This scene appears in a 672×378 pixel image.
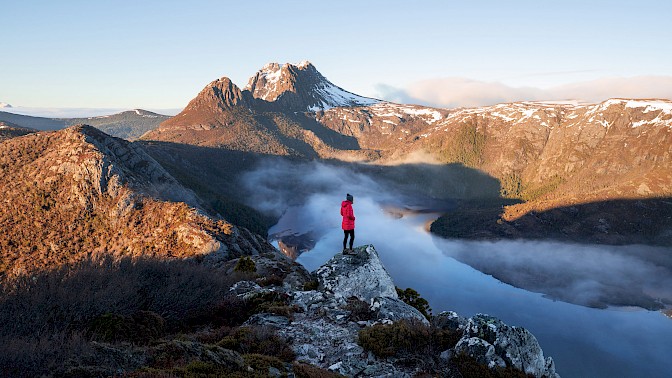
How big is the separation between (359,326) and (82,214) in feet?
350

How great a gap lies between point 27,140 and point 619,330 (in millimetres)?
257435

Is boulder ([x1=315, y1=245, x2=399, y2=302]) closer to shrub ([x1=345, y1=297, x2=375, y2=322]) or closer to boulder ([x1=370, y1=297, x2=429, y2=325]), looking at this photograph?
shrub ([x1=345, y1=297, x2=375, y2=322])

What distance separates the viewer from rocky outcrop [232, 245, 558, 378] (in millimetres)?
16641

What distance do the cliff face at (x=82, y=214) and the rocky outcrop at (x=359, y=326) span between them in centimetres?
5126

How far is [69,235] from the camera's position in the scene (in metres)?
92.1

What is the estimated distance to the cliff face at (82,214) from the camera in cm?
8407

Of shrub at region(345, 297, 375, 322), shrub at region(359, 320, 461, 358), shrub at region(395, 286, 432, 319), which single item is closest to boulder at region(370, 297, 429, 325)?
shrub at region(345, 297, 375, 322)

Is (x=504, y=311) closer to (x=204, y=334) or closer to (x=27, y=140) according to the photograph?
(x=204, y=334)

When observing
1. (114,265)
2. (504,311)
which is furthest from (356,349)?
(504,311)

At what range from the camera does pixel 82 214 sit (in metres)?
98.8

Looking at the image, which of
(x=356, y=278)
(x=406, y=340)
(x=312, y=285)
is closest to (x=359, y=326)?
(x=406, y=340)

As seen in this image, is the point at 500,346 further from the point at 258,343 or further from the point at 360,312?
the point at 258,343

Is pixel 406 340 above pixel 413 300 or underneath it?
above

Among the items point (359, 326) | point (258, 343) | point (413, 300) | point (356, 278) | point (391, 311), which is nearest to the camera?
point (258, 343)
